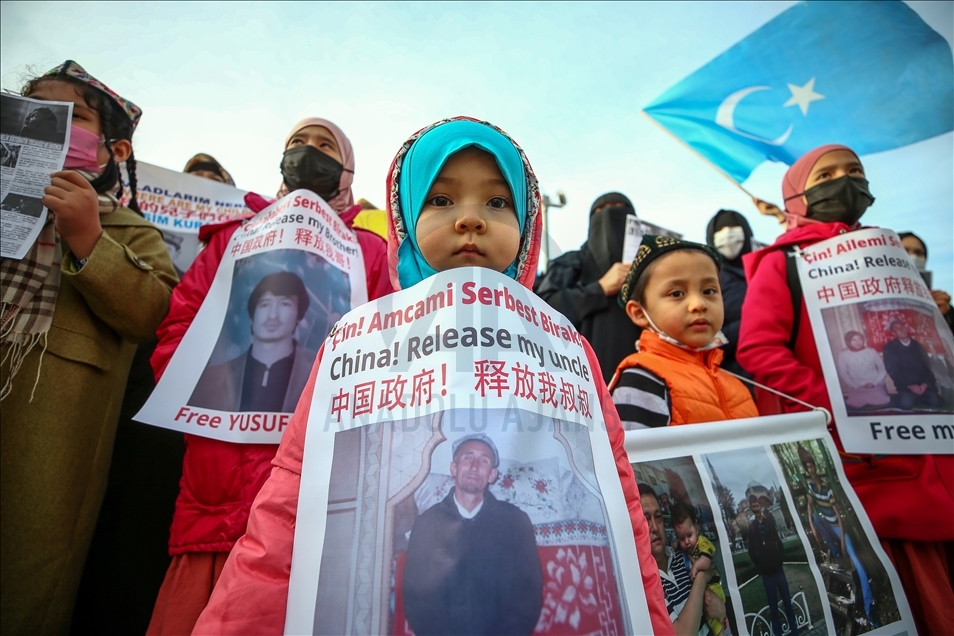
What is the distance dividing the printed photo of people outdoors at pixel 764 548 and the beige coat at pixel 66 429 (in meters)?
2.00

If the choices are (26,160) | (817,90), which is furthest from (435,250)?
(817,90)

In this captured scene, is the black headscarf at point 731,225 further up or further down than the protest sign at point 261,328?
further up

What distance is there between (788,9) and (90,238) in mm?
5038

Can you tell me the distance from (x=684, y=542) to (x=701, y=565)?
68 mm

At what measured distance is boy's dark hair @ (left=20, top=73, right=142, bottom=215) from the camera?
2.07m

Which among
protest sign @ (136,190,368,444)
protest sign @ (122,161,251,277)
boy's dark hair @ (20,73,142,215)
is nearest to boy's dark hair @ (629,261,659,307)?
protest sign @ (136,190,368,444)

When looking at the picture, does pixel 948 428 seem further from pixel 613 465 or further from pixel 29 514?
pixel 29 514

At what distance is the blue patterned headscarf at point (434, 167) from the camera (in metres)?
1.30

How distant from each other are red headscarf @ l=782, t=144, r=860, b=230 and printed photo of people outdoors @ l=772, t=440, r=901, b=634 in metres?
1.54

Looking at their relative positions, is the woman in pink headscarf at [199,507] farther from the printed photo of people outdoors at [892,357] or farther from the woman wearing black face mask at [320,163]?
the printed photo of people outdoors at [892,357]

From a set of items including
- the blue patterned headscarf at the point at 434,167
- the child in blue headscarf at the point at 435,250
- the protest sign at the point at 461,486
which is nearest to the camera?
the protest sign at the point at 461,486

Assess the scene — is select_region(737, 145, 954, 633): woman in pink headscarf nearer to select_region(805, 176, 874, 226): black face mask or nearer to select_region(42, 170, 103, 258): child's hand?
select_region(805, 176, 874, 226): black face mask

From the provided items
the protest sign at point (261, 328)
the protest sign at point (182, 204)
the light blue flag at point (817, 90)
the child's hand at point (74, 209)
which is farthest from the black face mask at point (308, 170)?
the light blue flag at point (817, 90)

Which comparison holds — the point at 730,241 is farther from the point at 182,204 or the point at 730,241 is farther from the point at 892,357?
the point at 182,204
